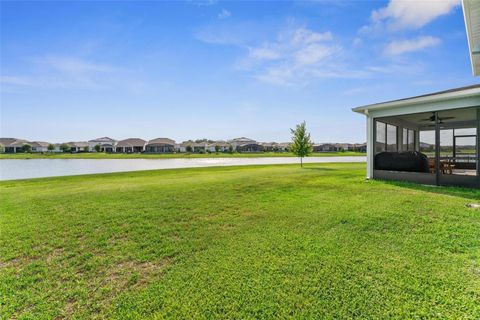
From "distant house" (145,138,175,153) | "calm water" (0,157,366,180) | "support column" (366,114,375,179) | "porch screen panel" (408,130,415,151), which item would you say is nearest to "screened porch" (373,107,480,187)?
"support column" (366,114,375,179)

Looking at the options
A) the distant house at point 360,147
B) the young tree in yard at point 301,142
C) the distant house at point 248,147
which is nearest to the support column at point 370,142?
the young tree in yard at point 301,142

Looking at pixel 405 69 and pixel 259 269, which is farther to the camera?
pixel 405 69

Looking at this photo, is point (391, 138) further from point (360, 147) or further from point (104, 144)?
point (104, 144)

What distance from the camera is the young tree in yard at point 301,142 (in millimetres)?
23086

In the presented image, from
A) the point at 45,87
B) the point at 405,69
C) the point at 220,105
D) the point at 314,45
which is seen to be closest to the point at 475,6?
the point at 314,45

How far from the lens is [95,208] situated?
596 centimetres

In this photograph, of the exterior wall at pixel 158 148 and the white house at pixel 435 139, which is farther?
the exterior wall at pixel 158 148

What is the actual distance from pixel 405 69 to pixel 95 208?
16.5m

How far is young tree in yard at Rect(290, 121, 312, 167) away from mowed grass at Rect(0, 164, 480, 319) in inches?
675

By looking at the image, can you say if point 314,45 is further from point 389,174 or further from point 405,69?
point 389,174

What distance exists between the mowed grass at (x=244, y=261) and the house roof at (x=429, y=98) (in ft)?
12.3

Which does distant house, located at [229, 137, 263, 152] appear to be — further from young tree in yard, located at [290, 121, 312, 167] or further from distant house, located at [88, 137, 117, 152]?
young tree in yard, located at [290, 121, 312, 167]

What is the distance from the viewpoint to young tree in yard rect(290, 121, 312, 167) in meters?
23.1

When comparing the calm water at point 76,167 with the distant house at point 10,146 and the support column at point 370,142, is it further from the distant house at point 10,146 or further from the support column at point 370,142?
the distant house at point 10,146
